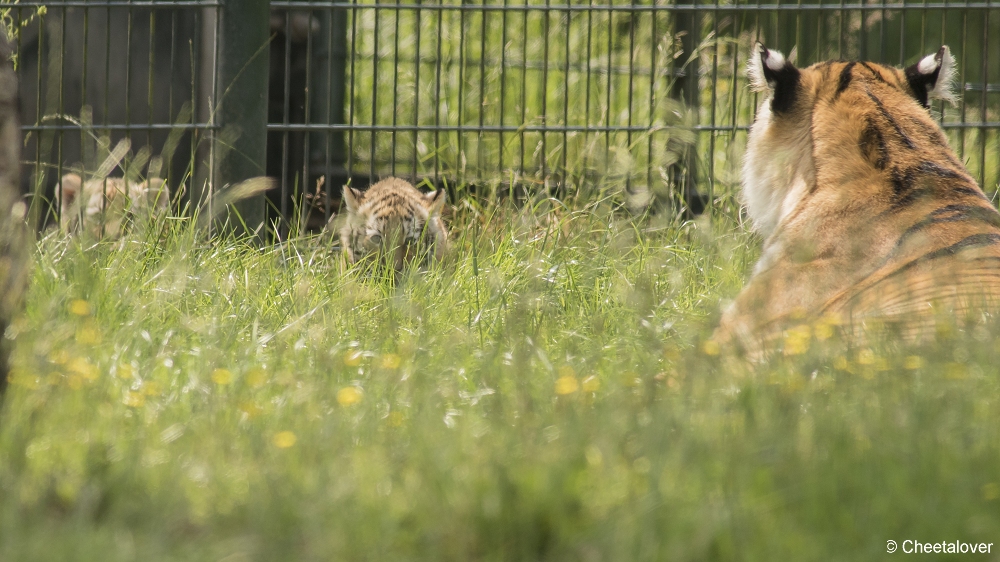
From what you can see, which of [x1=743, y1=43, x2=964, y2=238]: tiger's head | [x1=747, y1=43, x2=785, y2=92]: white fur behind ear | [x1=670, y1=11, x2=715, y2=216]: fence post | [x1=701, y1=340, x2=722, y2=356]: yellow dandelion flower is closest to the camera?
[x1=701, y1=340, x2=722, y2=356]: yellow dandelion flower

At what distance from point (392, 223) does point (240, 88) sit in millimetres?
1148

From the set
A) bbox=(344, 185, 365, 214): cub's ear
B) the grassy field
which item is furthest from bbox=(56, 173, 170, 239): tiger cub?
bbox=(344, 185, 365, 214): cub's ear

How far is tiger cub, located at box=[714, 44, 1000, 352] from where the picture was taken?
3.36 meters

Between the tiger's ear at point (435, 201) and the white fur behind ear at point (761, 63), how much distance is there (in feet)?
5.63

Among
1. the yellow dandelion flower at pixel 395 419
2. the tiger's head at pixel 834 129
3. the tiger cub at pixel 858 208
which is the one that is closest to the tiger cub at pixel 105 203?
the yellow dandelion flower at pixel 395 419

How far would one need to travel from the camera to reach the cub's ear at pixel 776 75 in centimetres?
425

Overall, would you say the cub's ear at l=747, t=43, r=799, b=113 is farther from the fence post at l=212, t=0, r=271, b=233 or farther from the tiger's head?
the fence post at l=212, t=0, r=271, b=233

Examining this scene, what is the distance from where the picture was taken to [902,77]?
4379 millimetres

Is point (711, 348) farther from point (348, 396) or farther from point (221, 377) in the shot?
point (221, 377)

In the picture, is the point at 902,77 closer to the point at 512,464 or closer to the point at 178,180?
the point at 512,464

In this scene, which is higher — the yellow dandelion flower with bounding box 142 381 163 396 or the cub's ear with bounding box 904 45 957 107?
the cub's ear with bounding box 904 45 957 107

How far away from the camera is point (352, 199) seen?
19.5 feet

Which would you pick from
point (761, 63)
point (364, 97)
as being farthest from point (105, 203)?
point (364, 97)

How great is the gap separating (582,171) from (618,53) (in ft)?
16.5
